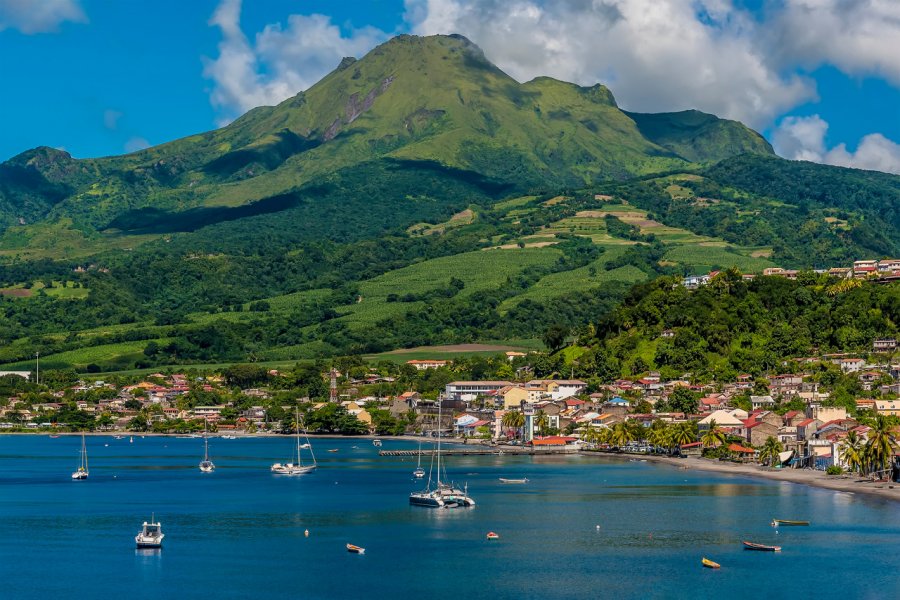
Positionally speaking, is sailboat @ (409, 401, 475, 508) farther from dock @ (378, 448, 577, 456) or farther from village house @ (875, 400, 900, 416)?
village house @ (875, 400, 900, 416)

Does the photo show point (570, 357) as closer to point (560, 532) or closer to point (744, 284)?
point (744, 284)

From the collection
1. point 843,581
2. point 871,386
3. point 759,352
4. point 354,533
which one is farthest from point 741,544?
point 759,352

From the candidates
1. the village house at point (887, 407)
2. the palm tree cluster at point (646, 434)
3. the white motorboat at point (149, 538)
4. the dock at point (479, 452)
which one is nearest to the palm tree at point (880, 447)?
the village house at point (887, 407)

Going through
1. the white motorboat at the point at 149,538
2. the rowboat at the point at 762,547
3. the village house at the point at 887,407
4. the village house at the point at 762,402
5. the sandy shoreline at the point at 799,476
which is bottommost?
the rowboat at the point at 762,547

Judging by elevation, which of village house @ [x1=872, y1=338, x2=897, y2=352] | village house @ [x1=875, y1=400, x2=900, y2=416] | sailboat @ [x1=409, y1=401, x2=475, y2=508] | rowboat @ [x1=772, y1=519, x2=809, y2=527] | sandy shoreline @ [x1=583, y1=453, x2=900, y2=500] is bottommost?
rowboat @ [x1=772, y1=519, x2=809, y2=527]

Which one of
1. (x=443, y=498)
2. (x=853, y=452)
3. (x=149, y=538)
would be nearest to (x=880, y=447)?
(x=853, y=452)

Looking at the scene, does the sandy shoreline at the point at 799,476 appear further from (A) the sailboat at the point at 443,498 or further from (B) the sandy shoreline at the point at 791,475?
(A) the sailboat at the point at 443,498

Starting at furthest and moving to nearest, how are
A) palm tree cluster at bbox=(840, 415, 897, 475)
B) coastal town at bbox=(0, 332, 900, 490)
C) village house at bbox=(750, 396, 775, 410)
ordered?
village house at bbox=(750, 396, 775, 410) → coastal town at bbox=(0, 332, 900, 490) → palm tree cluster at bbox=(840, 415, 897, 475)

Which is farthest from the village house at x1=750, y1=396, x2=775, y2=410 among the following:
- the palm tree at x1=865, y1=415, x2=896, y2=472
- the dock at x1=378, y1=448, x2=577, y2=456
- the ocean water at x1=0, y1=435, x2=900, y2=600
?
the palm tree at x1=865, y1=415, x2=896, y2=472
